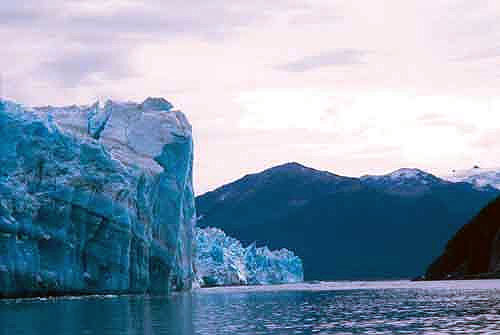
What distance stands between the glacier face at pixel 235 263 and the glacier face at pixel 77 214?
90.1 ft

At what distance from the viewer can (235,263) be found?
14488cm

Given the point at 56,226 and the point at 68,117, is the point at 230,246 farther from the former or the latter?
the point at 56,226

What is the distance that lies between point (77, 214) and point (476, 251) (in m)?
77.9

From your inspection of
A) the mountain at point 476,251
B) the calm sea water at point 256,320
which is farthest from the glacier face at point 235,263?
the calm sea water at point 256,320

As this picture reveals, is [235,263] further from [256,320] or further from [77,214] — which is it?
[256,320]

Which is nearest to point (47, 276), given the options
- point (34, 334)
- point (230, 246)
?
point (34, 334)

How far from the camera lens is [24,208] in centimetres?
7088

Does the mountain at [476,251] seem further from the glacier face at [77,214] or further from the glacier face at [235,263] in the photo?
the glacier face at [77,214]

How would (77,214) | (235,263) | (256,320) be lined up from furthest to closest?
(235,263) → (77,214) → (256,320)

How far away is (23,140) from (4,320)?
2819cm

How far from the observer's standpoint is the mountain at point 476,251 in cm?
12597

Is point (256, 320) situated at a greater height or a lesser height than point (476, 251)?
lesser

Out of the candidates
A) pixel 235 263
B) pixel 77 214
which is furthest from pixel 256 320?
pixel 235 263

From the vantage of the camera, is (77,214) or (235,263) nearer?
(77,214)
